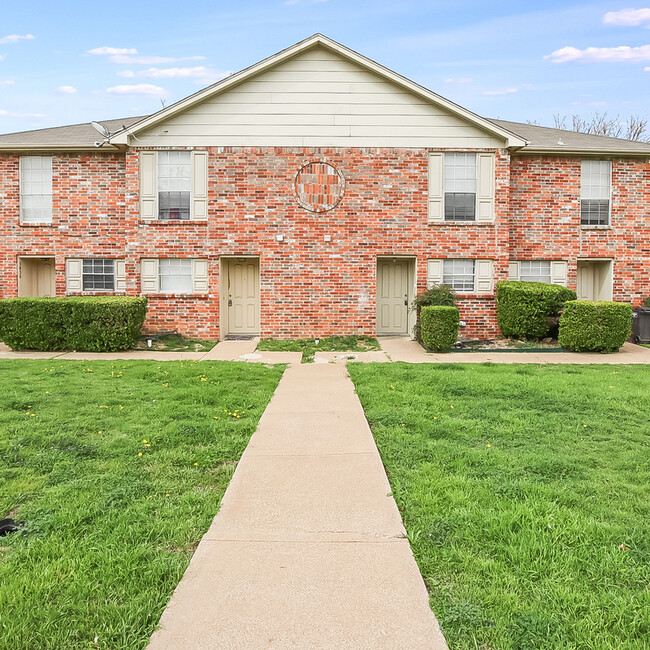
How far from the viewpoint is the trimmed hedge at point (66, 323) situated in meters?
11.2

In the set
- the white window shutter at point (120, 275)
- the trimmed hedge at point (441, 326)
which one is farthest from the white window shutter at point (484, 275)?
the white window shutter at point (120, 275)

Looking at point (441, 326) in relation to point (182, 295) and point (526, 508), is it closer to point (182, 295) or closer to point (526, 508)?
point (182, 295)

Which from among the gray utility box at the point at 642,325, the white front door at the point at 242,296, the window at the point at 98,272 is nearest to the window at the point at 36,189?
the window at the point at 98,272

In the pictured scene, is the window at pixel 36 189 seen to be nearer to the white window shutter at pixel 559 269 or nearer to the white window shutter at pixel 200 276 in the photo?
the white window shutter at pixel 200 276

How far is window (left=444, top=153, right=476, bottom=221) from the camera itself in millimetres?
13023

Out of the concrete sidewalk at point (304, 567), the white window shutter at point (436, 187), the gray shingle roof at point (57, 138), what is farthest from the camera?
the gray shingle roof at point (57, 138)

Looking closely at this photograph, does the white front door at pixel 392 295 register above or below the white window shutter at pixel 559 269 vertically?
below

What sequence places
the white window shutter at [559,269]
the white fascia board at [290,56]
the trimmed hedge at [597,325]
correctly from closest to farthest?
the trimmed hedge at [597,325] < the white fascia board at [290,56] < the white window shutter at [559,269]

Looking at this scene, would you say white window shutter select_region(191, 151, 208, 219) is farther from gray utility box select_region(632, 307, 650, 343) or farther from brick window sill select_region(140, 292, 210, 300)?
gray utility box select_region(632, 307, 650, 343)

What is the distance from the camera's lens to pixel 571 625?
7.45 feet

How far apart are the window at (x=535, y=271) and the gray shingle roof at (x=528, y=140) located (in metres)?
3.10

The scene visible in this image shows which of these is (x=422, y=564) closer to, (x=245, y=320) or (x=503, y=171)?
(x=245, y=320)

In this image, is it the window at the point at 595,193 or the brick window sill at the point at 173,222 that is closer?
the brick window sill at the point at 173,222

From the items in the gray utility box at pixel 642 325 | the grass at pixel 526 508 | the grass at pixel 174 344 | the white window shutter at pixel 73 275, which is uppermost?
the white window shutter at pixel 73 275
